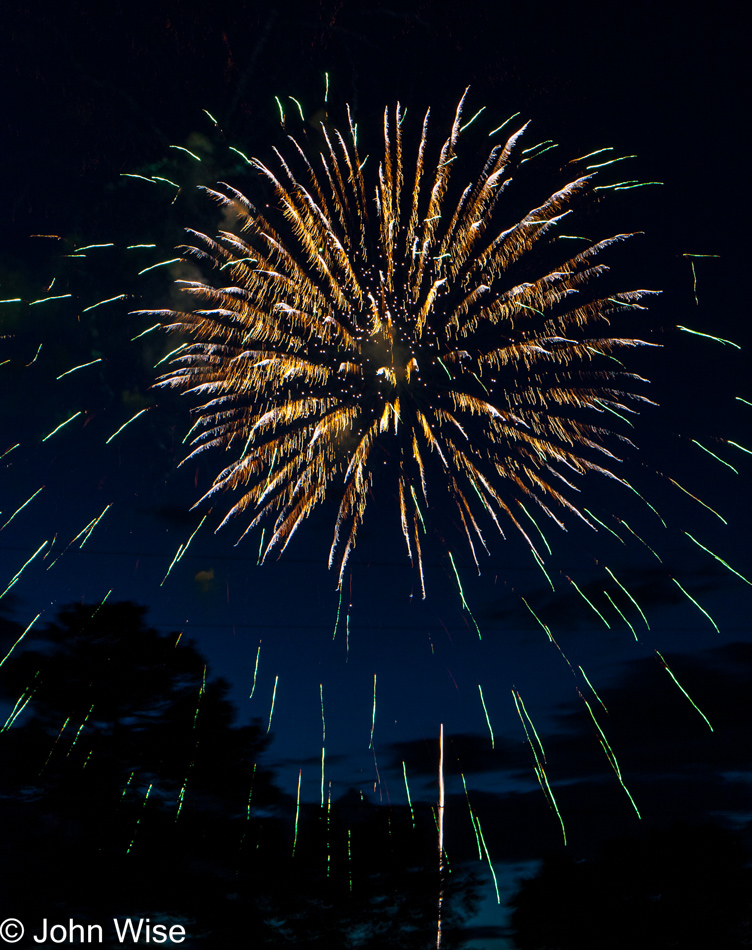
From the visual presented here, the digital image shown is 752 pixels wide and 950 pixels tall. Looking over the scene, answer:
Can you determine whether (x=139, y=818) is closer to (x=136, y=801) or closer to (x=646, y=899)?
(x=136, y=801)

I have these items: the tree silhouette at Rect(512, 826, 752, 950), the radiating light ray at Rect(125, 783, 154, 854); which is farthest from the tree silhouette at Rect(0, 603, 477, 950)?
the tree silhouette at Rect(512, 826, 752, 950)

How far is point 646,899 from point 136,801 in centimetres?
2027

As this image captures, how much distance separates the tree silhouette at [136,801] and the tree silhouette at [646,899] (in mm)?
10189

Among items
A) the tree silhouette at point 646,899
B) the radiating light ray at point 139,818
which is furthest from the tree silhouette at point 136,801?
the tree silhouette at point 646,899

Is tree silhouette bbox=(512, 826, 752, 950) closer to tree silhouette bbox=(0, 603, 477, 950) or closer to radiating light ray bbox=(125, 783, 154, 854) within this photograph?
tree silhouette bbox=(0, 603, 477, 950)

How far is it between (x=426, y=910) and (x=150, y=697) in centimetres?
1106

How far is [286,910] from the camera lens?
1922 centimetres

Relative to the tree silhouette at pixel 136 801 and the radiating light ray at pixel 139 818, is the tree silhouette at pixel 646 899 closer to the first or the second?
the tree silhouette at pixel 136 801

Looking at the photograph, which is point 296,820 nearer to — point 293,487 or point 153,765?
point 153,765

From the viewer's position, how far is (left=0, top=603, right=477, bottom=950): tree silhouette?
16031 mm

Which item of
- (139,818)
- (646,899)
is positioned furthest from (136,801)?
(646,899)

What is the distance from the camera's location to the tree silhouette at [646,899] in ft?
85.5

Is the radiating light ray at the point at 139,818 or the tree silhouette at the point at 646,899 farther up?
the tree silhouette at the point at 646,899

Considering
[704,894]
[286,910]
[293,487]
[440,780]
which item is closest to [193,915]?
[286,910]
